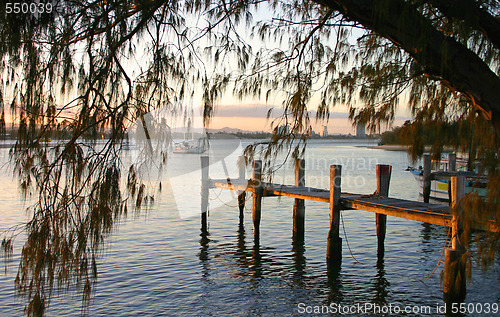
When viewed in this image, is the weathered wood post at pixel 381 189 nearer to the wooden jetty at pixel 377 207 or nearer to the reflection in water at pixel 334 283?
the wooden jetty at pixel 377 207

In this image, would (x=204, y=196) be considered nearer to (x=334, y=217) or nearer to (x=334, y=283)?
(x=334, y=217)

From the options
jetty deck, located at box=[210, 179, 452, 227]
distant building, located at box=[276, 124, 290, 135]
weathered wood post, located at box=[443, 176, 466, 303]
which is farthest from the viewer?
jetty deck, located at box=[210, 179, 452, 227]

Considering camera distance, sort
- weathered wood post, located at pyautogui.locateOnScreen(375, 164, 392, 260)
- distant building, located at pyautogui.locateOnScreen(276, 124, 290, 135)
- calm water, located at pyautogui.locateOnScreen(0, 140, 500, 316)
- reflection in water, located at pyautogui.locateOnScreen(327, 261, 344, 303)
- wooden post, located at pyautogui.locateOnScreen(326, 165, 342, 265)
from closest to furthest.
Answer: distant building, located at pyautogui.locateOnScreen(276, 124, 290, 135), calm water, located at pyautogui.locateOnScreen(0, 140, 500, 316), reflection in water, located at pyautogui.locateOnScreen(327, 261, 344, 303), wooden post, located at pyautogui.locateOnScreen(326, 165, 342, 265), weathered wood post, located at pyautogui.locateOnScreen(375, 164, 392, 260)

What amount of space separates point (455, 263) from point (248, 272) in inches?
176

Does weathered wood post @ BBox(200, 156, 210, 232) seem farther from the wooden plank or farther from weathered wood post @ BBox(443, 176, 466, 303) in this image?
weathered wood post @ BBox(443, 176, 466, 303)

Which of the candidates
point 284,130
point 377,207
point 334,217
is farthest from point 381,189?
point 284,130

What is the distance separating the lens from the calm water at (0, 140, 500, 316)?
834 centimetres

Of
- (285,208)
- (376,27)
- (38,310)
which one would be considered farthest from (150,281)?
(285,208)

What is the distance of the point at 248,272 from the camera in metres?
10.4

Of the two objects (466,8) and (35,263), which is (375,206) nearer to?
(466,8)

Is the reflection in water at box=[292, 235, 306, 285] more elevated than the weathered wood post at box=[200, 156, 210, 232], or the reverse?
the weathered wood post at box=[200, 156, 210, 232]

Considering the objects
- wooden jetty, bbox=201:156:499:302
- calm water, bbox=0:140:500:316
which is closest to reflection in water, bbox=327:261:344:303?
calm water, bbox=0:140:500:316

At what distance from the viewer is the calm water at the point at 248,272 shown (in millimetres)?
8344

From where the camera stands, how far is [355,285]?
9.34 m
